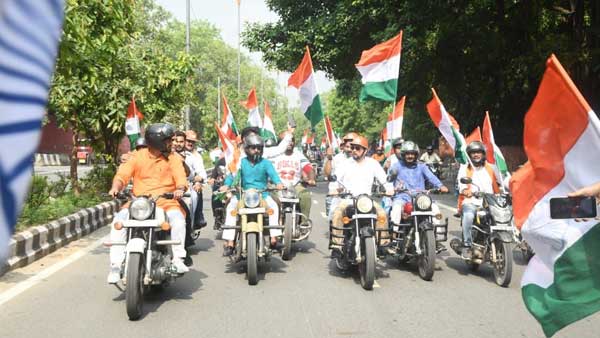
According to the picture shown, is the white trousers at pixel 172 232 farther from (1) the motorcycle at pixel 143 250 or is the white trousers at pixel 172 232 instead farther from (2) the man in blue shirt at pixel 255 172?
(2) the man in blue shirt at pixel 255 172

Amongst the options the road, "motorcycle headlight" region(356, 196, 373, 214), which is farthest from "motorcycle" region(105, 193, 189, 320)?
"motorcycle headlight" region(356, 196, 373, 214)

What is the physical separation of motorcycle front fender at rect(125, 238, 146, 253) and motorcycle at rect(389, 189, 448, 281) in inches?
125

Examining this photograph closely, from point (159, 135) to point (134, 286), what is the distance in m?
1.59

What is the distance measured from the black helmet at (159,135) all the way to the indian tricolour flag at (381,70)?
5533 mm

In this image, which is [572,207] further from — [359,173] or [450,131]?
[450,131]

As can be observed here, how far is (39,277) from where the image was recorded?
7043 mm

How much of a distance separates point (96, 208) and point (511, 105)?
17274mm

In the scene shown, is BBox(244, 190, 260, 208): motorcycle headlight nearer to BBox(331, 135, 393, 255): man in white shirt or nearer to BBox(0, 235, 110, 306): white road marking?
BBox(331, 135, 393, 255): man in white shirt

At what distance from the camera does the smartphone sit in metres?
3.06

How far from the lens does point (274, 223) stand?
764cm

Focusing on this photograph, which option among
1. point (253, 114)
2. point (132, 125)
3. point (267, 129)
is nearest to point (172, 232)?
point (132, 125)

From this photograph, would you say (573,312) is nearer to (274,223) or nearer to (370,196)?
(370,196)

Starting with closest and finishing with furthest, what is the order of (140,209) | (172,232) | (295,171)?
1. (140,209)
2. (172,232)
3. (295,171)

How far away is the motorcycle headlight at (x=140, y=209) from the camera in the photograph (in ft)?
18.6
